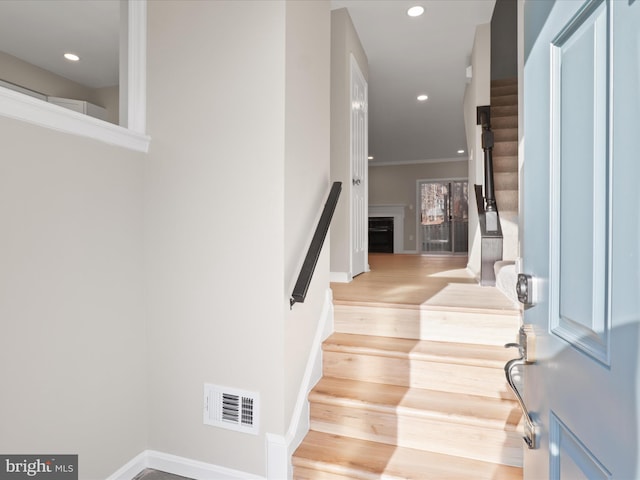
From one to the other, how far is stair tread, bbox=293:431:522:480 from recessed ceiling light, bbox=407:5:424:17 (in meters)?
3.60

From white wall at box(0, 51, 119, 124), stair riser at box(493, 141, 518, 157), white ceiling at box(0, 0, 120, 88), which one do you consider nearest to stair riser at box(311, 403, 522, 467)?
stair riser at box(493, 141, 518, 157)

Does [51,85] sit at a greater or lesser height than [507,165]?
greater

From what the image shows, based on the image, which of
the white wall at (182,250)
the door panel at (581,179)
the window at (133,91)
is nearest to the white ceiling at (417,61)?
the white wall at (182,250)

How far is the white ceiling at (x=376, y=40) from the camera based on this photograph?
3213mm

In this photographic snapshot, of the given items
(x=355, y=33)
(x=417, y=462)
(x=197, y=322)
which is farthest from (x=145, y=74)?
(x=355, y=33)

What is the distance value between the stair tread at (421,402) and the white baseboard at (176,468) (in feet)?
1.70

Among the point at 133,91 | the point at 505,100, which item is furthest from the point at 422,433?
the point at 505,100

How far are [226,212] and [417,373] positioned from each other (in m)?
1.33

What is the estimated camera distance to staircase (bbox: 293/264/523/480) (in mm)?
1675

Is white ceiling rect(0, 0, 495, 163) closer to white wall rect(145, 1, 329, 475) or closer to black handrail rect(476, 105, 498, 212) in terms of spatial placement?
black handrail rect(476, 105, 498, 212)

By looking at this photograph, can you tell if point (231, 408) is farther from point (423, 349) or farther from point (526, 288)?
point (526, 288)

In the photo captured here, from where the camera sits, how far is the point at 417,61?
15.1 ft

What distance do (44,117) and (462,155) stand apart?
9.37 metres


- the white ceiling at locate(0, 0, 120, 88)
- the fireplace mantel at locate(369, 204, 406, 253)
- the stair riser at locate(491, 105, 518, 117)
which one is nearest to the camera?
the white ceiling at locate(0, 0, 120, 88)
